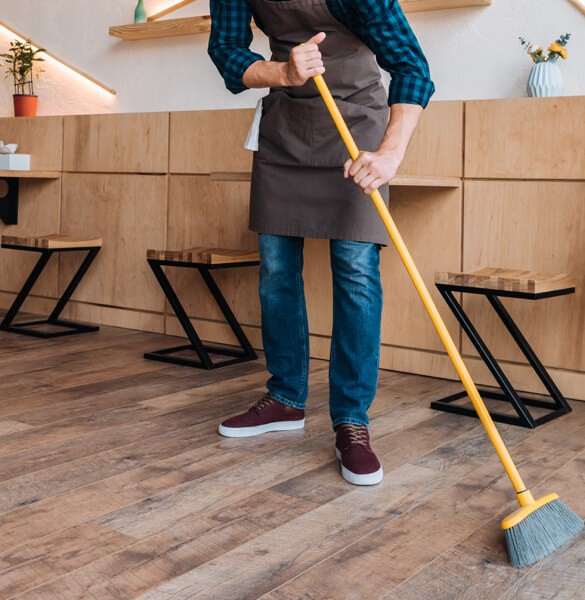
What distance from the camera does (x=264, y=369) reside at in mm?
2963

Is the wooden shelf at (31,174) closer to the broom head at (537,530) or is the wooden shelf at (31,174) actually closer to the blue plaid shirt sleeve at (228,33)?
the blue plaid shirt sleeve at (228,33)

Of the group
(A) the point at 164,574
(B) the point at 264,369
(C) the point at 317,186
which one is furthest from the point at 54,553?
(B) the point at 264,369

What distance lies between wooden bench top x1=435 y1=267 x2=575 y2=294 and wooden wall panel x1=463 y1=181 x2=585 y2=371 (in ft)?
0.45

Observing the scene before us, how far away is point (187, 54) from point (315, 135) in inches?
102

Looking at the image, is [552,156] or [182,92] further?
[182,92]

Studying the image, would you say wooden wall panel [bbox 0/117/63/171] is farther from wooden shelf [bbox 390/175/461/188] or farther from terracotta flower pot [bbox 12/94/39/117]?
wooden shelf [bbox 390/175/461/188]

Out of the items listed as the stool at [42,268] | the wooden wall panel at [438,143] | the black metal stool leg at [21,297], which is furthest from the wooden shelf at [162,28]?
the wooden wall panel at [438,143]

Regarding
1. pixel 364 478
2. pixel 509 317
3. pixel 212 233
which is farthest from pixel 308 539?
pixel 212 233

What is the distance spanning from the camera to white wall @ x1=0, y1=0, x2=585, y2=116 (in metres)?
3.32

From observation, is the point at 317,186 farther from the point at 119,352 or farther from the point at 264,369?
the point at 119,352

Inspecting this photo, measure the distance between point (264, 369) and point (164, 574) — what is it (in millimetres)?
1652

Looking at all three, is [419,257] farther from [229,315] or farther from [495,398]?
[229,315]

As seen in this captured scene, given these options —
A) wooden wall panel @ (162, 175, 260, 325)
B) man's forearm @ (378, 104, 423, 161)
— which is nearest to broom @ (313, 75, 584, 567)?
man's forearm @ (378, 104, 423, 161)

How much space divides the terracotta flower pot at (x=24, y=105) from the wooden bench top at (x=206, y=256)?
6.40ft
